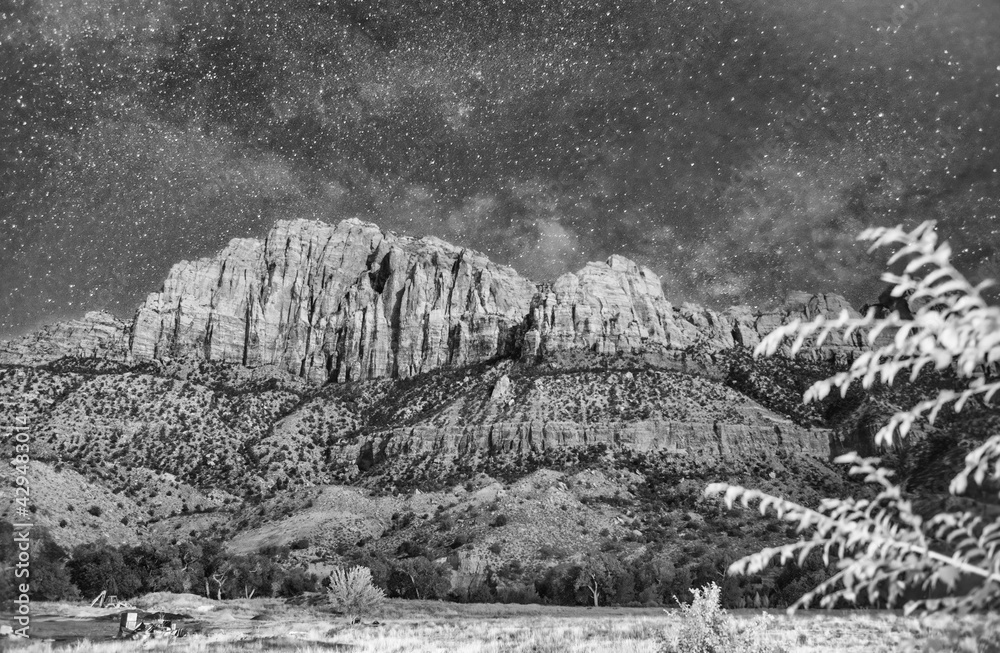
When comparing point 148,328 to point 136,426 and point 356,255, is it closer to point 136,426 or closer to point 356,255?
point 136,426

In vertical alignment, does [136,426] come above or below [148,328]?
below

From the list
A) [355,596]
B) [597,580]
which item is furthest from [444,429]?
[355,596]

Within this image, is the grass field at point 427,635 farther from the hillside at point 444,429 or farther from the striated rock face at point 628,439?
the striated rock face at point 628,439

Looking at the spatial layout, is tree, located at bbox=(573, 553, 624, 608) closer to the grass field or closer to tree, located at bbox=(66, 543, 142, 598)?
the grass field

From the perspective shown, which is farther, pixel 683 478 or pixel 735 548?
pixel 683 478

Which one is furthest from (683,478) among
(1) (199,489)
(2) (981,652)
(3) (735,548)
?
(2) (981,652)

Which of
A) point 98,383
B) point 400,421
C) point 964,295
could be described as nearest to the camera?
point 964,295

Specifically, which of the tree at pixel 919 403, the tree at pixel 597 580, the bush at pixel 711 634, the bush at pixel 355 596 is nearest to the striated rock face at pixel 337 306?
the tree at pixel 597 580

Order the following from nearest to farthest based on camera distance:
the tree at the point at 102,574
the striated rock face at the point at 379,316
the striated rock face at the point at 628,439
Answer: the tree at the point at 102,574 < the striated rock face at the point at 628,439 < the striated rock face at the point at 379,316
